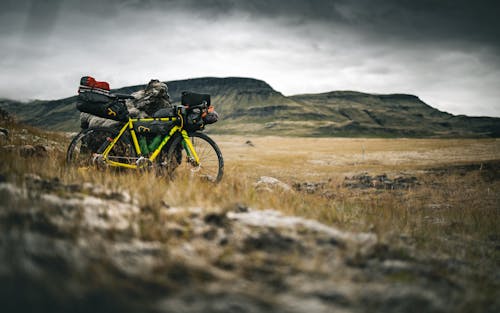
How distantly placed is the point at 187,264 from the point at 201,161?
5.15 meters

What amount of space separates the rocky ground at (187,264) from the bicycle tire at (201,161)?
114 inches

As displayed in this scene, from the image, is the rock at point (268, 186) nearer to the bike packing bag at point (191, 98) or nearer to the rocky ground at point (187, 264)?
the bike packing bag at point (191, 98)

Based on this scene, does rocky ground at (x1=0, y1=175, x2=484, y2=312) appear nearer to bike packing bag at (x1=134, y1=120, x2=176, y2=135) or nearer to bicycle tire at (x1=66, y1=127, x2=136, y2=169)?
bicycle tire at (x1=66, y1=127, x2=136, y2=169)

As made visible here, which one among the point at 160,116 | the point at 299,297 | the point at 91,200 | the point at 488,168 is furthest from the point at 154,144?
the point at 488,168

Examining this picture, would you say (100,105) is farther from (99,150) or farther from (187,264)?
(187,264)

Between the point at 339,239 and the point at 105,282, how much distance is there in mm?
2616

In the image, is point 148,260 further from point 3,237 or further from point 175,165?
point 175,165

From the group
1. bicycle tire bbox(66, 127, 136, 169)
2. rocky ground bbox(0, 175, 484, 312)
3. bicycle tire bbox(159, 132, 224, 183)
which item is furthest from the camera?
bicycle tire bbox(159, 132, 224, 183)

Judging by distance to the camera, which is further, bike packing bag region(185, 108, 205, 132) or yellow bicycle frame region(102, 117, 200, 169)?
bike packing bag region(185, 108, 205, 132)

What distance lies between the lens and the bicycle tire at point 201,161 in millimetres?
6758

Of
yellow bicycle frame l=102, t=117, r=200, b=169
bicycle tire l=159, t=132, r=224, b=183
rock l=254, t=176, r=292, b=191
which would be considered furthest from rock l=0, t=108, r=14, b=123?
rock l=254, t=176, r=292, b=191

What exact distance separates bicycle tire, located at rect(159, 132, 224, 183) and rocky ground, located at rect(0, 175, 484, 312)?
9.48 ft

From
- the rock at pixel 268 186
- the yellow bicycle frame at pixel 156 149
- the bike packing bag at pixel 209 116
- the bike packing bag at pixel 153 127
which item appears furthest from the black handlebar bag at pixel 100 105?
the rock at pixel 268 186

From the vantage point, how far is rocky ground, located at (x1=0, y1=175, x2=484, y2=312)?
6.79ft
